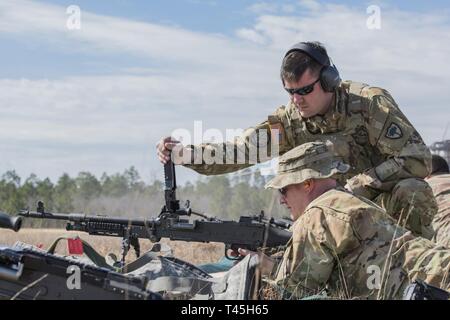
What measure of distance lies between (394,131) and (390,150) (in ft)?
0.52

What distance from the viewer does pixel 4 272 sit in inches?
140

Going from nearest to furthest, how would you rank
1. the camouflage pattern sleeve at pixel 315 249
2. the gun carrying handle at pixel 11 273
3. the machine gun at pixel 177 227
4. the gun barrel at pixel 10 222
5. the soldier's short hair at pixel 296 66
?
the gun barrel at pixel 10 222 < the gun carrying handle at pixel 11 273 < the camouflage pattern sleeve at pixel 315 249 < the soldier's short hair at pixel 296 66 < the machine gun at pixel 177 227

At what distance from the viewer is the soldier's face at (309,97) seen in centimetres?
611

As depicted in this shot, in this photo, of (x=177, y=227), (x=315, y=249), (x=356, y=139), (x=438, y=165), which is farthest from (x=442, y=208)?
(x=315, y=249)

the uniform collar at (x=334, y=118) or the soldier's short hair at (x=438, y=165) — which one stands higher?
the uniform collar at (x=334, y=118)

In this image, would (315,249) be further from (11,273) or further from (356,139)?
(356,139)

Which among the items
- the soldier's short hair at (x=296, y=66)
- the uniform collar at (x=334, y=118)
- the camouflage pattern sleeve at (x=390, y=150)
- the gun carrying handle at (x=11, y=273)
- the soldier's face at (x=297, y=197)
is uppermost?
the soldier's short hair at (x=296, y=66)

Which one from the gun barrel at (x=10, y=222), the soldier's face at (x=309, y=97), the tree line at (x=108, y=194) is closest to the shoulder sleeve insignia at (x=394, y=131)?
the soldier's face at (x=309, y=97)

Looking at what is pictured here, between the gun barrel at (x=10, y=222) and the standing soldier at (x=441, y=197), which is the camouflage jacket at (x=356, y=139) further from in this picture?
the gun barrel at (x=10, y=222)

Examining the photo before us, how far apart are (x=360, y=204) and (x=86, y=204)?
46.2 meters
